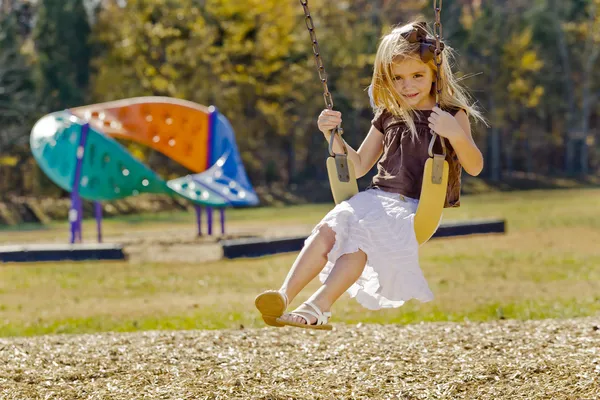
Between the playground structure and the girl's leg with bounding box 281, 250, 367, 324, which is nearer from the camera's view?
the girl's leg with bounding box 281, 250, 367, 324

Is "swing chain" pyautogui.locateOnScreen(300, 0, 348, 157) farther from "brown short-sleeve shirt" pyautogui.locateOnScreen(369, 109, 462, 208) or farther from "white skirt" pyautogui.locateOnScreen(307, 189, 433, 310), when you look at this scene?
"white skirt" pyautogui.locateOnScreen(307, 189, 433, 310)

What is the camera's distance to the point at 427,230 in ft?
13.9

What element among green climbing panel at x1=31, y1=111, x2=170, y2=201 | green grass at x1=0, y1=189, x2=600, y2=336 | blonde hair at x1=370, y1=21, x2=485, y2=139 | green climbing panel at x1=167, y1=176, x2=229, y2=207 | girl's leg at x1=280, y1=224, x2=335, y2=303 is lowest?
green grass at x1=0, y1=189, x2=600, y2=336

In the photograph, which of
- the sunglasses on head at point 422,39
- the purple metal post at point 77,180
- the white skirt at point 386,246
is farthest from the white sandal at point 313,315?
the purple metal post at point 77,180

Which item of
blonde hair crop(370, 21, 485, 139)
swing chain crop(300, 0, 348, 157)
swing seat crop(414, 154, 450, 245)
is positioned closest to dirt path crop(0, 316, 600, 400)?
swing seat crop(414, 154, 450, 245)

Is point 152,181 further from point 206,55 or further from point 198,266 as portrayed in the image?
point 206,55

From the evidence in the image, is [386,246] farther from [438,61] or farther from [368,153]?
[438,61]

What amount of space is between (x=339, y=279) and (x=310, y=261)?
16 centimetres

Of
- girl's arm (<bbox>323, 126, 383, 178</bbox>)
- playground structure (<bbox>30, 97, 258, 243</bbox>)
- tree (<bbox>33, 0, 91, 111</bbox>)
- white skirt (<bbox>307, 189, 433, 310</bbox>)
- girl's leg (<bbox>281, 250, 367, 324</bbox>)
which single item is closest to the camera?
girl's leg (<bbox>281, 250, 367, 324</bbox>)

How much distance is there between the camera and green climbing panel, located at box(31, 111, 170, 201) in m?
13.9

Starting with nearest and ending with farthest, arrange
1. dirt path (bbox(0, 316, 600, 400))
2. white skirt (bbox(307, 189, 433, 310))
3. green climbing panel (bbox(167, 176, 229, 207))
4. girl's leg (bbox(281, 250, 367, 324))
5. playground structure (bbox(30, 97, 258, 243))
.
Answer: girl's leg (bbox(281, 250, 367, 324)) → white skirt (bbox(307, 189, 433, 310)) → dirt path (bbox(0, 316, 600, 400)) → green climbing panel (bbox(167, 176, 229, 207)) → playground structure (bbox(30, 97, 258, 243))

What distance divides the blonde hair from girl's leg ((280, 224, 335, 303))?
72 centimetres

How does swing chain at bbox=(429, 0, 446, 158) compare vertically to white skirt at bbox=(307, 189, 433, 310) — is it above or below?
above

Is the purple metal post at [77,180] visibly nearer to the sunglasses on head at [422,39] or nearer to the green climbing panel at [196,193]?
the green climbing panel at [196,193]
